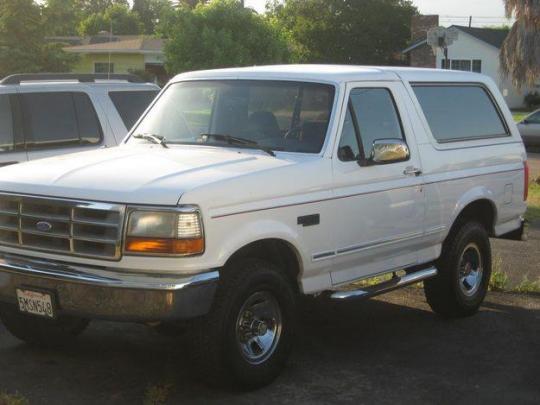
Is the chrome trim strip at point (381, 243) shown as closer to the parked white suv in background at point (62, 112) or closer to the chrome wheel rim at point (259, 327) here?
the chrome wheel rim at point (259, 327)

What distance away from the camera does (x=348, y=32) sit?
216 feet

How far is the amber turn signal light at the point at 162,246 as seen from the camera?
5.09 m

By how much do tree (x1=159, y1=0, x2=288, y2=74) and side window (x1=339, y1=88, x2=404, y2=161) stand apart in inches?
1159

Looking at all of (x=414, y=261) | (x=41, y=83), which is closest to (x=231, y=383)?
(x=414, y=261)

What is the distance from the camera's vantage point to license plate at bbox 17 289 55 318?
17.5ft

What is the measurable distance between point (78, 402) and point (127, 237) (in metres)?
1.07

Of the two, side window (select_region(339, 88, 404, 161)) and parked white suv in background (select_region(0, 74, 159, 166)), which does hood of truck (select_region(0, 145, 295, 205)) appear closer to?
side window (select_region(339, 88, 404, 161))

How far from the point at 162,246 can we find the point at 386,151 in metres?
2.02

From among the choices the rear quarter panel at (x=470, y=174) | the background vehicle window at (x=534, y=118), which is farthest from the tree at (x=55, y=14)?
the rear quarter panel at (x=470, y=174)

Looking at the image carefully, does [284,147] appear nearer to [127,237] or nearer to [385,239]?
[385,239]

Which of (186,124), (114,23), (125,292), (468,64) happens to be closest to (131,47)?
(468,64)

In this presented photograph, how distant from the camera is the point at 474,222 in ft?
25.4

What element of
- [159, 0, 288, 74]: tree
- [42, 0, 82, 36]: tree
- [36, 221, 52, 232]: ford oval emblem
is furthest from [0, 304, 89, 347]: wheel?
[159, 0, 288, 74]: tree

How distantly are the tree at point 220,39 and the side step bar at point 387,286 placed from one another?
29525 millimetres
